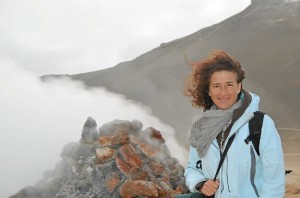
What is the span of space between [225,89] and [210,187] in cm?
49

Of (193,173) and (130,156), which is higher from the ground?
(193,173)

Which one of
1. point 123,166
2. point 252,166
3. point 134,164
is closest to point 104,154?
point 123,166

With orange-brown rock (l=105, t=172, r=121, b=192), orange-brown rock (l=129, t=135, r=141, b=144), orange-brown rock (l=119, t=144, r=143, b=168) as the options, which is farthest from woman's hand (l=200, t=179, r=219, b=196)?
orange-brown rock (l=129, t=135, r=141, b=144)

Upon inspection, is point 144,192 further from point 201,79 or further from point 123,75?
point 123,75

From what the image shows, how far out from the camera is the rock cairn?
25.9 ft

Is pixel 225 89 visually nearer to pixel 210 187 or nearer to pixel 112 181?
pixel 210 187

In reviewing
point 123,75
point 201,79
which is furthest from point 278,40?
point 201,79

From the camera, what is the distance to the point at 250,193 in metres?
2.04

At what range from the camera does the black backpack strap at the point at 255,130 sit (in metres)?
1.99

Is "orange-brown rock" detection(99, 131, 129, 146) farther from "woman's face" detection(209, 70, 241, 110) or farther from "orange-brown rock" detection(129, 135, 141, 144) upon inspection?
"woman's face" detection(209, 70, 241, 110)

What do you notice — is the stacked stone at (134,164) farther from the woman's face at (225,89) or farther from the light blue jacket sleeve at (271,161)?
the light blue jacket sleeve at (271,161)

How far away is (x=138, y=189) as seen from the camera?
24.7 feet

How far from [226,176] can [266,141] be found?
0.83ft

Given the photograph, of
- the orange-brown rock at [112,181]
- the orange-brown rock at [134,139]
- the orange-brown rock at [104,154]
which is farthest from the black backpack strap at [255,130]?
the orange-brown rock at [134,139]
